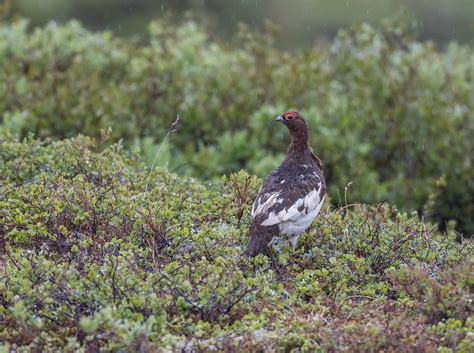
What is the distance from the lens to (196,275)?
577 centimetres

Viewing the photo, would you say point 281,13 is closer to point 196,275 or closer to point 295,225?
point 295,225

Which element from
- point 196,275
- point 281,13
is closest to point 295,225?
point 196,275

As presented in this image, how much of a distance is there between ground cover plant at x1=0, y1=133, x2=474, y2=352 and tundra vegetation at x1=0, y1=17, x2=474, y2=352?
0.02 metres

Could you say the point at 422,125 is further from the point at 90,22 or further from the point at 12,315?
the point at 90,22

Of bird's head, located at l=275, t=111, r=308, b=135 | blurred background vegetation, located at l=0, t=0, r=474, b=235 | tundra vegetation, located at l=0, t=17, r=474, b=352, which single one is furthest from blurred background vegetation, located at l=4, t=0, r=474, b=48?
bird's head, located at l=275, t=111, r=308, b=135

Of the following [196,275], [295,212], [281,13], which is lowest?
[196,275]

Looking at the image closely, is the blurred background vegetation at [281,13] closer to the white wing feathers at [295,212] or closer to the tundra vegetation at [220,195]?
the tundra vegetation at [220,195]

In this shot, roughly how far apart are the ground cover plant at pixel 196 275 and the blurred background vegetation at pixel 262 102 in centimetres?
290

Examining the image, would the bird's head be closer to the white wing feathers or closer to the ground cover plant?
the ground cover plant

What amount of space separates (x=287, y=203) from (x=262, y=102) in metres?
4.83

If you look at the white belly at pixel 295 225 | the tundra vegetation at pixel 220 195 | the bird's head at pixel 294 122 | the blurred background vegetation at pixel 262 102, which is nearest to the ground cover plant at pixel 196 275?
the tundra vegetation at pixel 220 195

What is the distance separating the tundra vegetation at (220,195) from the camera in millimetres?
5266

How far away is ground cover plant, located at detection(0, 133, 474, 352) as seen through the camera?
509 centimetres

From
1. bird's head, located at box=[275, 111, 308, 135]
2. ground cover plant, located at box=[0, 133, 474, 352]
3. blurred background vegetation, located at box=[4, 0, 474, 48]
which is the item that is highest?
blurred background vegetation, located at box=[4, 0, 474, 48]
